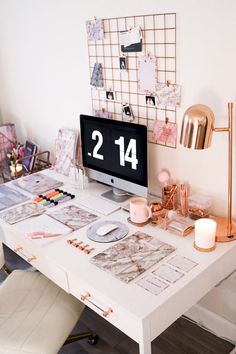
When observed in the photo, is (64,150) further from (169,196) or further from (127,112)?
(169,196)

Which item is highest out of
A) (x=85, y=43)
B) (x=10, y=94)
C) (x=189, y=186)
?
(x=85, y=43)

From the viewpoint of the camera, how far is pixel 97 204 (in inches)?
72.2

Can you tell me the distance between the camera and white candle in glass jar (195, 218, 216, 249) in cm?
139

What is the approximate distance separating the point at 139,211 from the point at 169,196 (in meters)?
0.20

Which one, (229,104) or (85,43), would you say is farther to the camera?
(85,43)

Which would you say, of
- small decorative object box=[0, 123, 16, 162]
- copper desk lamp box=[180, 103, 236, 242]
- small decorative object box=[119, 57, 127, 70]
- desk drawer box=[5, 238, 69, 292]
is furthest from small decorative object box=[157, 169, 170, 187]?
small decorative object box=[0, 123, 16, 162]

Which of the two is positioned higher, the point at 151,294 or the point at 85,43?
the point at 85,43

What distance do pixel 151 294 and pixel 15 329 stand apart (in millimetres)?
602

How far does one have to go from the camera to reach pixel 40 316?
1.50m

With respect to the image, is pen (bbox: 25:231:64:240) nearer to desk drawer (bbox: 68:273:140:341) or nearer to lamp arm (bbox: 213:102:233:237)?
desk drawer (bbox: 68:273:140:341)

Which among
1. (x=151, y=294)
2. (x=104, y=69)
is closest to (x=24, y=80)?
(x=104, y=69)

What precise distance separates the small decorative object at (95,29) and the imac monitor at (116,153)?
40cm

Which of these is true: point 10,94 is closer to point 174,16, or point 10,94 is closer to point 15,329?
point 174,16

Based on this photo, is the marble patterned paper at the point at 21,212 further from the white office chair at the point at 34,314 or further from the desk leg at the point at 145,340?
the desk leg at the point at 145,340
